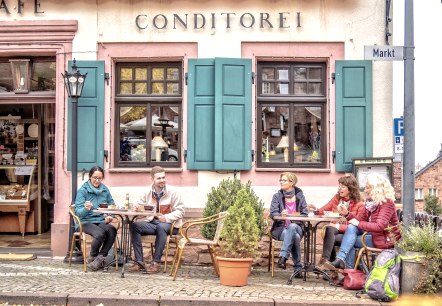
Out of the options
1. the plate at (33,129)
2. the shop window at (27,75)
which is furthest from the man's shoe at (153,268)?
the plate at (33,129)

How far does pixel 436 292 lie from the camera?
23.8 feet

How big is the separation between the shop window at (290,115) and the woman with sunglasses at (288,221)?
60.1 inches

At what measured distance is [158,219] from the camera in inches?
357

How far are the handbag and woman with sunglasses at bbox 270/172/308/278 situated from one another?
0.71 metres

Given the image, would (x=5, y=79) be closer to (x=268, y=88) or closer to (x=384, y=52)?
(x=268, y=88)

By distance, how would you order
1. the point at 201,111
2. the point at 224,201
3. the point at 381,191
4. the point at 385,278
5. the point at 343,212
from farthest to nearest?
the point at 201,111 < the point at 224,201 < the point at 343,212 < the point at 381,191 < the point at 385,278

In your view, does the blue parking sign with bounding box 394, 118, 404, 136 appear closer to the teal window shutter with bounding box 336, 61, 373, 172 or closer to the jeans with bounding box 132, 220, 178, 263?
the teal window shutter with bounding box 336, 61, 373, 172

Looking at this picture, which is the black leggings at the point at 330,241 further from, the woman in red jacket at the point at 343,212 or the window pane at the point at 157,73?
the window pane at the point at 157,73

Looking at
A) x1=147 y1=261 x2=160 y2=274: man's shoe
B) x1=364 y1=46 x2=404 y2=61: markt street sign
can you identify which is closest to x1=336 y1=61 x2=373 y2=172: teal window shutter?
x1=364 y1=46 x2=404 y2=61: markt street sign

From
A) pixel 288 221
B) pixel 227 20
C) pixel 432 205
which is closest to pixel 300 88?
pixel 227 20

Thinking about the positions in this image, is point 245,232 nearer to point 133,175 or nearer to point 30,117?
point 133,175

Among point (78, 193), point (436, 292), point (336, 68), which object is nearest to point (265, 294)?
point (436, 292)

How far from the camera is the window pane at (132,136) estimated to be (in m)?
10.6

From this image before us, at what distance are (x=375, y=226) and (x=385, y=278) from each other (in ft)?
2.61
